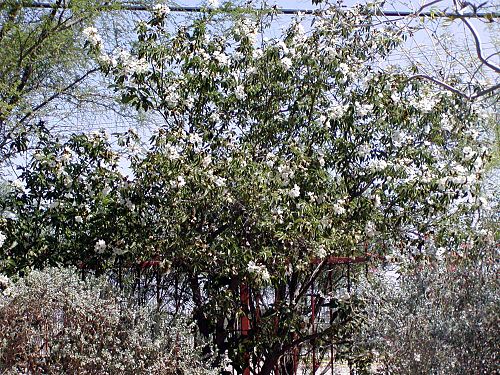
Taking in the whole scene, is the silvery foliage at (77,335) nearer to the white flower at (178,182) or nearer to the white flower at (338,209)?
the white flower at (178,182)

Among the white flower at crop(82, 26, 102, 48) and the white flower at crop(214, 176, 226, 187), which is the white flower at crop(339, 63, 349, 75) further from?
the white flower at crop(82, 26, 102, 48)

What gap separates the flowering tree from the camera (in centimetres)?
525

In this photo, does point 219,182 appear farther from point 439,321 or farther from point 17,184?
point 439,321

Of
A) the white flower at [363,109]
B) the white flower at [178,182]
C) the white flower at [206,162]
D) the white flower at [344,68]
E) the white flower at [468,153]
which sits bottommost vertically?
the white flower at [178,182]

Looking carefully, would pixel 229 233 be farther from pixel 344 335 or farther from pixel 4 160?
pixel 4 160

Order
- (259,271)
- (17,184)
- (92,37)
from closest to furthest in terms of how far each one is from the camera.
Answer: (259,271) → (92,37) → (17,184)

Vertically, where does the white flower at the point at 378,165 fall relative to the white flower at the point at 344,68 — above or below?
below

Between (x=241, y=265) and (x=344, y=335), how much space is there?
3.13 feet

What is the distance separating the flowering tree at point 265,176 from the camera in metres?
5.25

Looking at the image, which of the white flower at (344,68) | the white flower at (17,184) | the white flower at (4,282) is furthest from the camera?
the white flower at (344,68)

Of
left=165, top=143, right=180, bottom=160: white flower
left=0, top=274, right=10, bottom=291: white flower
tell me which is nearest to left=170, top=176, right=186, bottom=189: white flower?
left=165, top=143, right=180, bottom=160: white flower

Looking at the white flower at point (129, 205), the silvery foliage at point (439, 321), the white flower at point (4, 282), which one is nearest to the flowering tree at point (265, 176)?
the white flower at point (129, 205)

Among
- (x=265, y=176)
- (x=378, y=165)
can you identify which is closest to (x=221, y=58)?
(x=265, y=176)

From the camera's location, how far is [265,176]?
5.20 metres
